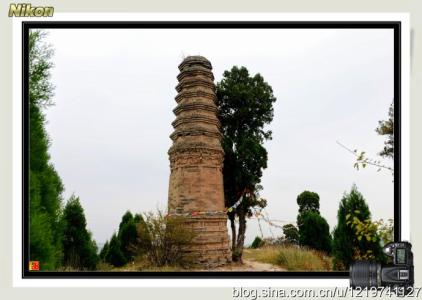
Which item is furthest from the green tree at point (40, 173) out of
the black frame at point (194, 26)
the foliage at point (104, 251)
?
the foliage at point (104, 251)

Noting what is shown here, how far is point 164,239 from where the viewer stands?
1065 centimetres

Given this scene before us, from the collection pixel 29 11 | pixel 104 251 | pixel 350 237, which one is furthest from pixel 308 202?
pixel 29 11

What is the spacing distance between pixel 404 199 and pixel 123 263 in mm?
7592

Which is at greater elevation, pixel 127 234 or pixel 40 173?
pixel 40 173

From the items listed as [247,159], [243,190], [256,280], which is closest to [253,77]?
[247,159]

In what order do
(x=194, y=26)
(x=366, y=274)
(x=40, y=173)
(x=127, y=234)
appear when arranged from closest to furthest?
(x=366, y=274), (x=194, y=26), (x=40, y=173), (x=127, y=234)

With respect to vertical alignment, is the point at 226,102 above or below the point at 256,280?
above

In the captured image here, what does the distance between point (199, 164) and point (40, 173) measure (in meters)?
4.02

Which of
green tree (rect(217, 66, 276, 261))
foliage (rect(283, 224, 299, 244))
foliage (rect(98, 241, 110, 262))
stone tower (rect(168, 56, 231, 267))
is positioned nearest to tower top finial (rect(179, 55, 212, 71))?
stone tower (rect(168, 56, 231, 267))

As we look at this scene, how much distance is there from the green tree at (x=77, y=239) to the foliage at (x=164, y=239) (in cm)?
173

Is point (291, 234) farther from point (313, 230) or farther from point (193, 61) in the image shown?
point (193, 61)

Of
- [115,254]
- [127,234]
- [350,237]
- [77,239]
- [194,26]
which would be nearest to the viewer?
[194,26]

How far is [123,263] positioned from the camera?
39.5 ft

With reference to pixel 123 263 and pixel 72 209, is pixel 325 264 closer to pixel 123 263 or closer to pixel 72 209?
pixel 123 263
